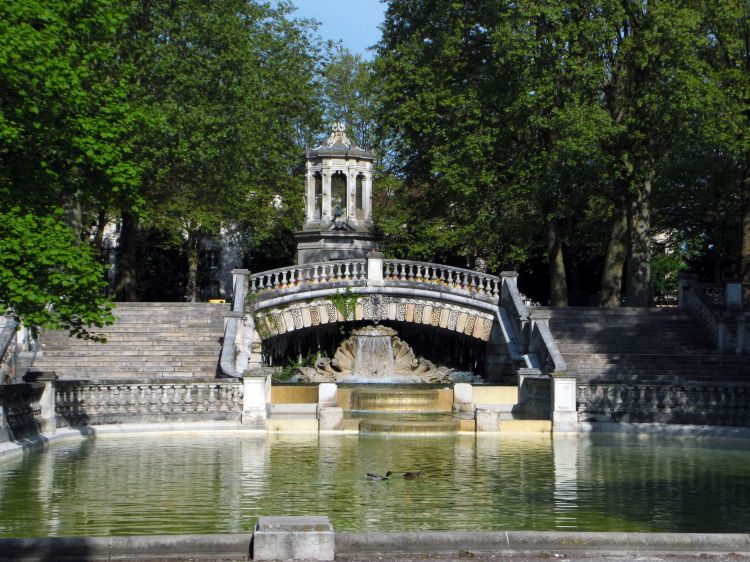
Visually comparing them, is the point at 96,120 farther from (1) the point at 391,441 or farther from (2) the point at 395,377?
(2) the point at 395,377

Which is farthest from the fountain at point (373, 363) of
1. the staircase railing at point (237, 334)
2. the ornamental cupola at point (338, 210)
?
the ornamental cupola at point (338, 210)

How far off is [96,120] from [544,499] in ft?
34.5

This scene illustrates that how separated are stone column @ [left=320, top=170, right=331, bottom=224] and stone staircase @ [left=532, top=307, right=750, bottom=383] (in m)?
7.82

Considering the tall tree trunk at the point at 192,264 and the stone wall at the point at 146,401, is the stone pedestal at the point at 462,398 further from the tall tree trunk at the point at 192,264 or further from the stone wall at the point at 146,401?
the tall tree trunk at the point at 192,264

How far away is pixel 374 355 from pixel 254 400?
10.5m

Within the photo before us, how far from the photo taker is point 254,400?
22.6 metres

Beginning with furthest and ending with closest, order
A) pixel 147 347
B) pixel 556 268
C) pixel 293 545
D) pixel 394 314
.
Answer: pixel 556 268 < pixel 394 314 < pixel 147 347 < pixel 293 545

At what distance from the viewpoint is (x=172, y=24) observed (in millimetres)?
36281

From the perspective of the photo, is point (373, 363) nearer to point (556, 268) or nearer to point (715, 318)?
point (556, 268)

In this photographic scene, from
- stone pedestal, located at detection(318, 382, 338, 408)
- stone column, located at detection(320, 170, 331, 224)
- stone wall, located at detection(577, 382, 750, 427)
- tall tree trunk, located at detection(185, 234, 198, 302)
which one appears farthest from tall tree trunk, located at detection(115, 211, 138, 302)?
stone wall, located at detection(577, 382, 750, 427)

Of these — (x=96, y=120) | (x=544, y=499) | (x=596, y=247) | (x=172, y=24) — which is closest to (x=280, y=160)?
(x=172, y=24)

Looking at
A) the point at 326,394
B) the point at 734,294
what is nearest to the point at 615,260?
the point at 734,294

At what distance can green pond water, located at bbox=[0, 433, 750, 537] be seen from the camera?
12234mm

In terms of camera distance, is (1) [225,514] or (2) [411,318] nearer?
(1) [225,514]
